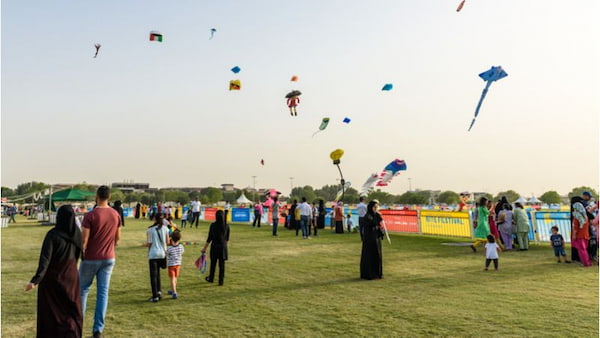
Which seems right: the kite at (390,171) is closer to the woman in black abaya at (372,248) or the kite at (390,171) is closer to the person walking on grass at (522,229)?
the person walking on grass at (522,229)

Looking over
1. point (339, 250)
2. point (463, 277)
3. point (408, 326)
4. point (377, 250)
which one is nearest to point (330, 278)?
point (377, 250)

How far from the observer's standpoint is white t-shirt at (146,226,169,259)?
700cm

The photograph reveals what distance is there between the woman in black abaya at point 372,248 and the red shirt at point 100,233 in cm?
515

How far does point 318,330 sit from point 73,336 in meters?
2.79

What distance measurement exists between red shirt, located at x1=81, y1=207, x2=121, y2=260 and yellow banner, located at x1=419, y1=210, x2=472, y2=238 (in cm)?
1461

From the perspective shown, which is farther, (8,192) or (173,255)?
(8,192)

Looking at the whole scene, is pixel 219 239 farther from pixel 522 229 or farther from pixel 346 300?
pixel 522 229

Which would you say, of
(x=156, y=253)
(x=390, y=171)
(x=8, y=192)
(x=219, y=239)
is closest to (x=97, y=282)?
(x=156, y=253)

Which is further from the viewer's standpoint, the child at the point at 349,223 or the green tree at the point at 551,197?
the green tree at the point at 551,197

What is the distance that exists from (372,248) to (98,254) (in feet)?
17.9

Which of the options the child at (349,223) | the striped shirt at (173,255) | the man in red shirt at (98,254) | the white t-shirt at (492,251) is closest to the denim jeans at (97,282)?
the man in red shirt at (98,254)

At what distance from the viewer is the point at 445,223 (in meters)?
18.1

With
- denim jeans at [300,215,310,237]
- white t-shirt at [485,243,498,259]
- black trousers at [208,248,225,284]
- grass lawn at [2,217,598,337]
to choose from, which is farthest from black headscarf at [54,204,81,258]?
denim jeans at [300,215,310,237]

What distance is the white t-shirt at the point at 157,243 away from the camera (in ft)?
23.0
